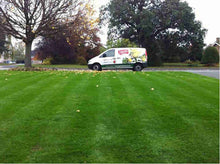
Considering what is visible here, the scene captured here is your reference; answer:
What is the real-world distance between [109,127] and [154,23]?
3492cm

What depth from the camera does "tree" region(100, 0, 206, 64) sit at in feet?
121

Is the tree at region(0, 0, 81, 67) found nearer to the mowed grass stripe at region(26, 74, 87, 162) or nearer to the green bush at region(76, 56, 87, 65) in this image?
the mowed grass stripe at region(26, 74, 87, 162)

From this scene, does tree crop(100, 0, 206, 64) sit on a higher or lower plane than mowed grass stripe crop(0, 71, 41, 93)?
higher

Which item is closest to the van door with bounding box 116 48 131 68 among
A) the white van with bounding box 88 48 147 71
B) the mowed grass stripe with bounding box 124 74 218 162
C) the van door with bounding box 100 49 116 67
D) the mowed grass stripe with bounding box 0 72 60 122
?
the white van with bounding box 88 48 147 71

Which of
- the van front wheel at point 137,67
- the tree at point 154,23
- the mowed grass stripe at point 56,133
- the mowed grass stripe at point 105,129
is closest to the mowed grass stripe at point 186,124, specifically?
the mowed grass stripe at point 105,129

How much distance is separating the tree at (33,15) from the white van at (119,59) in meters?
4.55

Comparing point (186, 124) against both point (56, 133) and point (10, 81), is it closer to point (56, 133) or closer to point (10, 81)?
point (56, 133)

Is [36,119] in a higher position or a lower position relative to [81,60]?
lower

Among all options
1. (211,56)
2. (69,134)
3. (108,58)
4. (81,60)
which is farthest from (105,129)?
(211,56)

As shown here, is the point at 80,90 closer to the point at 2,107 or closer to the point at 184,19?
the point at 2,107

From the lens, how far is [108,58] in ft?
71.3

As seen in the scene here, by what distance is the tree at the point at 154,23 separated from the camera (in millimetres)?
37031

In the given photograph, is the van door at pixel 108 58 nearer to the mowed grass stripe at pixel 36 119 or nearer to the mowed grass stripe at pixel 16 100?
the mowed grass stripe at pixel 16 100

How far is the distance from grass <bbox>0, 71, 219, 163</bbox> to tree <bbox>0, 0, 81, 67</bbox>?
1386 cm
